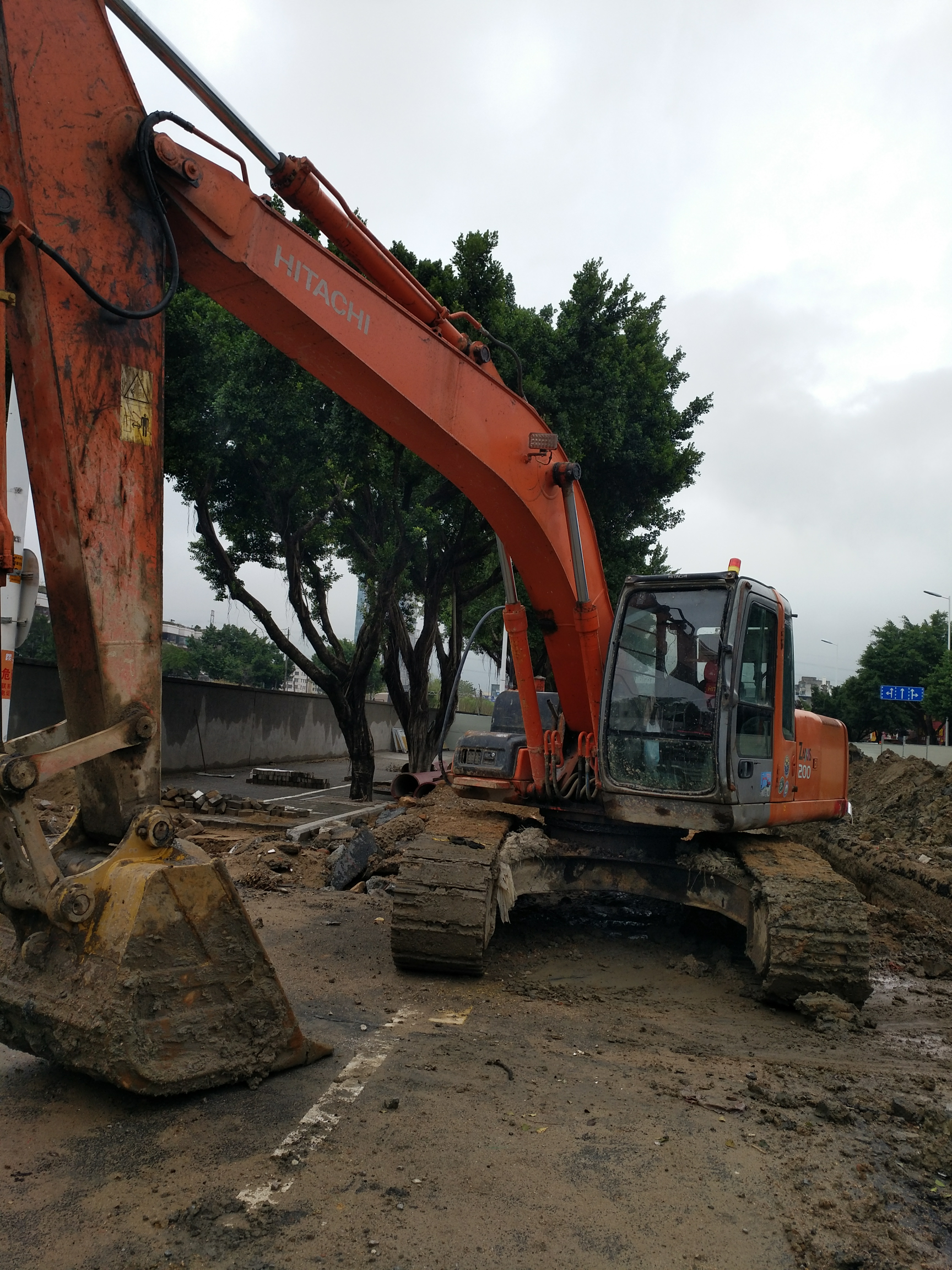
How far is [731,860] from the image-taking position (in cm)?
662

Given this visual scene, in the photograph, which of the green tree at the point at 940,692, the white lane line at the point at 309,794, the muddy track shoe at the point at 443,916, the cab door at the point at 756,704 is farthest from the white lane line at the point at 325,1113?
the green tree at the point at 940,692

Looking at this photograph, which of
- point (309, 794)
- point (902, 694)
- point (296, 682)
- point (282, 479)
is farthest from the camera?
point (296, 682)

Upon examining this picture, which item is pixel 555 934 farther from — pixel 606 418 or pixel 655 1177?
pixel 606 418

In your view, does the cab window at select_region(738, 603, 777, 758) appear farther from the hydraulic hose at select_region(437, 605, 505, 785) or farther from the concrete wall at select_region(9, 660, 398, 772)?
the concrete wall at select_region(9, 660, 398, 772)

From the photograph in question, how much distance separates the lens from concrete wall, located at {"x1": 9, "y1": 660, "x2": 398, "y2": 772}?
58.3 ft

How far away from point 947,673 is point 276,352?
112 feet

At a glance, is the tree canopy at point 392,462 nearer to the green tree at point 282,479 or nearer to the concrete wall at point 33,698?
the green tree at point 282,479

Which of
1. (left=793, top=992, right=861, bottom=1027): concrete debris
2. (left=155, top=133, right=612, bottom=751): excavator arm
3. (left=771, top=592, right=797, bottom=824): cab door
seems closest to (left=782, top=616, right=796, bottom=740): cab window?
(left=771, top=592, right=797, bottom=824): cab door

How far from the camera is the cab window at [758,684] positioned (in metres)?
6.59

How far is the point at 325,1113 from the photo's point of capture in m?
3.80

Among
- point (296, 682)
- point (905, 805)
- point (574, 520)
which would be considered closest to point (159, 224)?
point (574, 520)

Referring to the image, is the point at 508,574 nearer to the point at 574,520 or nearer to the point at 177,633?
the point at 574,520

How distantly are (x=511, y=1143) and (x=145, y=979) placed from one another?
150 cm

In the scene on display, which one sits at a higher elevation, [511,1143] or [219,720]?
[219,720]
